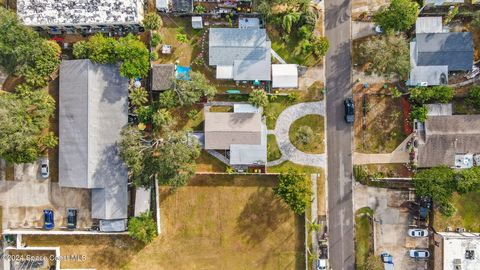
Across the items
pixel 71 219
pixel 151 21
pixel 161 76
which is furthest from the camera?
pixel 71 219

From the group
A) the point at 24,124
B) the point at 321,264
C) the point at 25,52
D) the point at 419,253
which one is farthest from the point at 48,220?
the point at 419,253

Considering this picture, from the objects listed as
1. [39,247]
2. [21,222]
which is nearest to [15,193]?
[21,222]

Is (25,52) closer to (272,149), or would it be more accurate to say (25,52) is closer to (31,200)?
(31,200)

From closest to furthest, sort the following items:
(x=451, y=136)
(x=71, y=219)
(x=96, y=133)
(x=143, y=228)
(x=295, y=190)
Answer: (x=295, y=190)
(x=143, y=228)
(x=451, y=136)
(x=96, y=133)
(x=71, y=219)

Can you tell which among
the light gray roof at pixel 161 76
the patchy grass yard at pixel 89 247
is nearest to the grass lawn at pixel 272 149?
the light gray roof at pixel 161 76

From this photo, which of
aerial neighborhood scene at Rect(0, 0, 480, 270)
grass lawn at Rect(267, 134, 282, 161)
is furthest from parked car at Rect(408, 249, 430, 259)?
grass lawn at Rect(267, 134, 282, 161)

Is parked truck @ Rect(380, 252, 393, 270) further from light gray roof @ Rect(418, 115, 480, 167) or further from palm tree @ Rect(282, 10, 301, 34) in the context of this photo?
palm tree @ Rect(282, 10, 301, 34)

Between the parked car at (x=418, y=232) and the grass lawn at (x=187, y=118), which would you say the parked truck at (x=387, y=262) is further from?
the grass lawn at (x=187, y=118)
